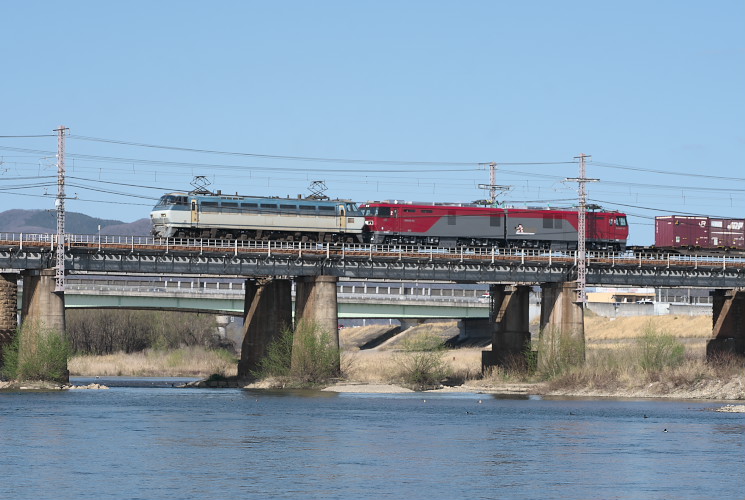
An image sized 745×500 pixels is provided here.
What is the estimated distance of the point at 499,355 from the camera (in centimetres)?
12256

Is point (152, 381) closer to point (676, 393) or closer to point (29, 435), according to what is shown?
point (676, 393)

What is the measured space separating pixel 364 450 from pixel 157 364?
102 meters

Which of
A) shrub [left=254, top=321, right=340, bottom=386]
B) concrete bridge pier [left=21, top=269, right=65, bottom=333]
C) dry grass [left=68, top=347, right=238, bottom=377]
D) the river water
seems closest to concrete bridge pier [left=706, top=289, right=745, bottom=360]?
the river water

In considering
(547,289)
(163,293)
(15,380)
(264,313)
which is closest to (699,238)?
(547,289)

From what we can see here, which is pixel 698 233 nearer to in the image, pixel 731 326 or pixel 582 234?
pixel 731 326

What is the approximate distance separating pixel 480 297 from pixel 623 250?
32.7 meters

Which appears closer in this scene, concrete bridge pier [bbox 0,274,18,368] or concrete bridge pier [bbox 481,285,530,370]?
concrete bridge pier [bbox 0,274,18,368]

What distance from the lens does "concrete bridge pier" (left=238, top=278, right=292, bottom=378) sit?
115 metres

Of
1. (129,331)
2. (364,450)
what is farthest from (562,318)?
(129,331)

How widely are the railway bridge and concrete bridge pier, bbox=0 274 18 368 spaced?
4.1 inches

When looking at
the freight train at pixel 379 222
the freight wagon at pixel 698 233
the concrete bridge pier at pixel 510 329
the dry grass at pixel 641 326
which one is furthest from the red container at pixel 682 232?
the dry grass at pixel 641 326

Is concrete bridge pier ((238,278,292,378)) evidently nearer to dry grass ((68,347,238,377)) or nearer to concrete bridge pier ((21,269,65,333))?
concrete bridge pier ((21,269,65,333))

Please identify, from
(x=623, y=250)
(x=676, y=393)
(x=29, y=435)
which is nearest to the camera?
(x=29, y=435)

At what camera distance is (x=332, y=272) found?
10925 centimetres
